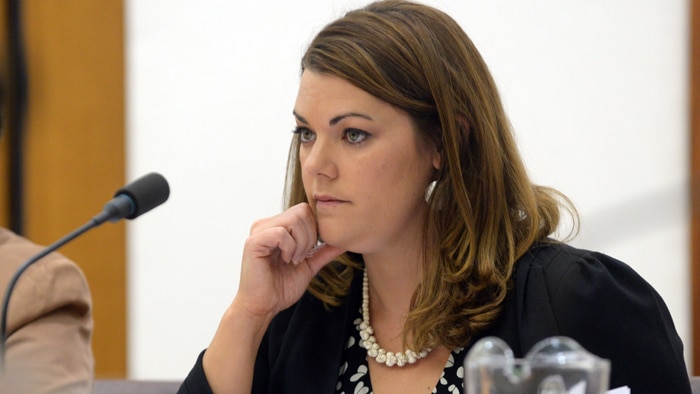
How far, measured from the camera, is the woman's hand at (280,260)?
172 cm

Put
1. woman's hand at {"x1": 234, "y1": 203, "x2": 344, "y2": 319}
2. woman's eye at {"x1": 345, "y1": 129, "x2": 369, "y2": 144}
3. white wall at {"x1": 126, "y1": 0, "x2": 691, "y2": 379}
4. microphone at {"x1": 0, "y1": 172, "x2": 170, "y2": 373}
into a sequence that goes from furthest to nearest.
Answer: white wall at {"x1": 126, "y1": 0, "x2": 691, "y2": 379}
woman's hand at {"x1": 234, "y1": 203, "x2": 344, "y2": 319}
woman's eye at {"x1": 345, "y1": 129, "x2": 369, "y2": 144}
microphone at {"x1": 0, "y1": 172, "x2": 170, "y2": 373}

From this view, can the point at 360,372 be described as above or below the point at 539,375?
below

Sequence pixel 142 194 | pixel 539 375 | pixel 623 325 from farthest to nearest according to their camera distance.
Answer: pixel 623 325, pixel 142 194, pixel 539 375

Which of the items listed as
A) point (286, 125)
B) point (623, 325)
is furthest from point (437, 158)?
point (286, 125)

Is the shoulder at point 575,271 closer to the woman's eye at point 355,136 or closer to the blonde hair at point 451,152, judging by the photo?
the blonde hair at point 451,152

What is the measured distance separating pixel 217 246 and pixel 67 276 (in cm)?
116

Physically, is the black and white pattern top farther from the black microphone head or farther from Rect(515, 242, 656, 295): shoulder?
the black microphone head

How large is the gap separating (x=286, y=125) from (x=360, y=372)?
3.78 ft

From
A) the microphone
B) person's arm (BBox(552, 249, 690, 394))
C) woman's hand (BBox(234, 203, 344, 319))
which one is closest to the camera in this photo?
the microphone

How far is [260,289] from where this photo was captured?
1748 mm

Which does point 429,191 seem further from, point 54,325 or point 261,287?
point 54,325

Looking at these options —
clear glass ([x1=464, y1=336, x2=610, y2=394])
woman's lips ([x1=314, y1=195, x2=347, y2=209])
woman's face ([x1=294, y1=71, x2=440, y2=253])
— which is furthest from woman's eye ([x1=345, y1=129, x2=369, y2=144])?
clear glass ([x1=464, y1=336, x2=610, y2=394])

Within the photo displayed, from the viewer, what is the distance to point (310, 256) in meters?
1.81

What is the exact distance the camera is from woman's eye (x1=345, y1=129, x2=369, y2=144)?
63.5 inches
